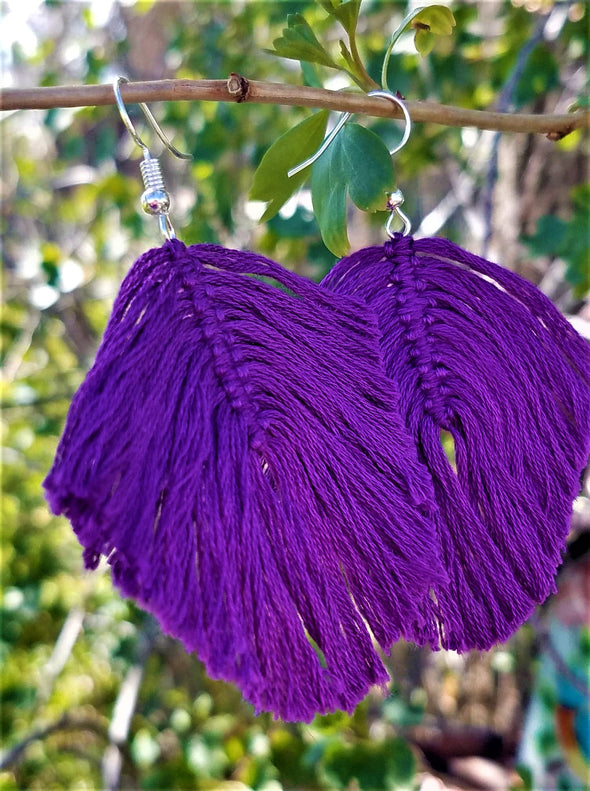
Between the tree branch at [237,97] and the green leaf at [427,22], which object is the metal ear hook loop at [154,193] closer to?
the tree branch at [237,97]

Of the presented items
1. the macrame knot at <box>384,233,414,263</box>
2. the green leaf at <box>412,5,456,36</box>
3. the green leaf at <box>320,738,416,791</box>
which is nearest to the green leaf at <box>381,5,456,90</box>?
the green leaf at <box>412,5,456,36</box>

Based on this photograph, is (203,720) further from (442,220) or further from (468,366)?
(468,366)

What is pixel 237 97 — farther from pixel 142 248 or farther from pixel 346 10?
A: pixel 142 248

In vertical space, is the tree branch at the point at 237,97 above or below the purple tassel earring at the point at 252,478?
above

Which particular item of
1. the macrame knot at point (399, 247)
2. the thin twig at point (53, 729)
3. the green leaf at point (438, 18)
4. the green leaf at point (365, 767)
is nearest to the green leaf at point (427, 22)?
the green leaf at point (438, 18)

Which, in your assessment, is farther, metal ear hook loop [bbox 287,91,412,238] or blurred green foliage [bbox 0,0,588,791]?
blurred green foliage [bbox 0,0,588,791]

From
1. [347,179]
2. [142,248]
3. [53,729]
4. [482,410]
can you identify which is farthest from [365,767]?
[142,248]

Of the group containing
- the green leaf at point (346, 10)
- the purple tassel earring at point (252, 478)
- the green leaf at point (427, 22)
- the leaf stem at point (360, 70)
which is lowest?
the purple tassel earring at point (252, 478)

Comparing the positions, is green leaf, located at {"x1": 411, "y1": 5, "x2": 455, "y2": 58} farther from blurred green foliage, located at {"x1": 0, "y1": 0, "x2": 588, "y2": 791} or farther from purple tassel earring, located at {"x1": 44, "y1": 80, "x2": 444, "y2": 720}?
purple tassel earring, located at {"x1": 44, "y1": 80, "x2": 444, "y2": 720}
